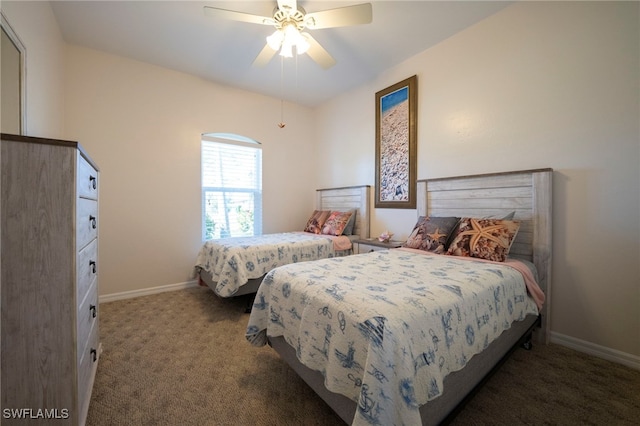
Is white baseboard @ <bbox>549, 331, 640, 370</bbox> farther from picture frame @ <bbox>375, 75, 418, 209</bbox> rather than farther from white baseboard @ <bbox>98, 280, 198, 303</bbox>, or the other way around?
white baseboard @ <bbox>98, 280, 198, 303</bbox>

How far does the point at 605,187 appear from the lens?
1.75 meters

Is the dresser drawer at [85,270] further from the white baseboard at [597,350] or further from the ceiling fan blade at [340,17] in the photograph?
the white baseboard at [597,350]

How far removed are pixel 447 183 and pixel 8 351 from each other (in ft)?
10.0

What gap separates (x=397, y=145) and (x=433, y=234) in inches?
52.0

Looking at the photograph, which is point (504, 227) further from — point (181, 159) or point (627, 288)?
point (181, 159)

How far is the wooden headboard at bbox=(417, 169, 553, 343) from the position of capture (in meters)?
1.95

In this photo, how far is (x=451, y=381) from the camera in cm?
109

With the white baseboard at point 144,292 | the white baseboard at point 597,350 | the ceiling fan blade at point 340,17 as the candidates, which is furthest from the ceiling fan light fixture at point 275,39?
the white baseboard at point 597,350

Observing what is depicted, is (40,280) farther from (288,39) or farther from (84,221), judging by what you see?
(288,39)

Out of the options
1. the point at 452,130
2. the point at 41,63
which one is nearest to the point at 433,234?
the point at 452,130

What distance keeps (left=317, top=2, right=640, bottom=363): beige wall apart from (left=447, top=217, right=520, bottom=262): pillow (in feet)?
1.45

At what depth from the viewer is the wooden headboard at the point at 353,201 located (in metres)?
3.48

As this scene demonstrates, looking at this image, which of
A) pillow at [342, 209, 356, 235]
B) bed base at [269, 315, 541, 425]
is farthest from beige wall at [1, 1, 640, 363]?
bed base at [269, 315, 541, 425]

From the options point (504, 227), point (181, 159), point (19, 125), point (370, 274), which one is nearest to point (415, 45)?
point (504, 227)
